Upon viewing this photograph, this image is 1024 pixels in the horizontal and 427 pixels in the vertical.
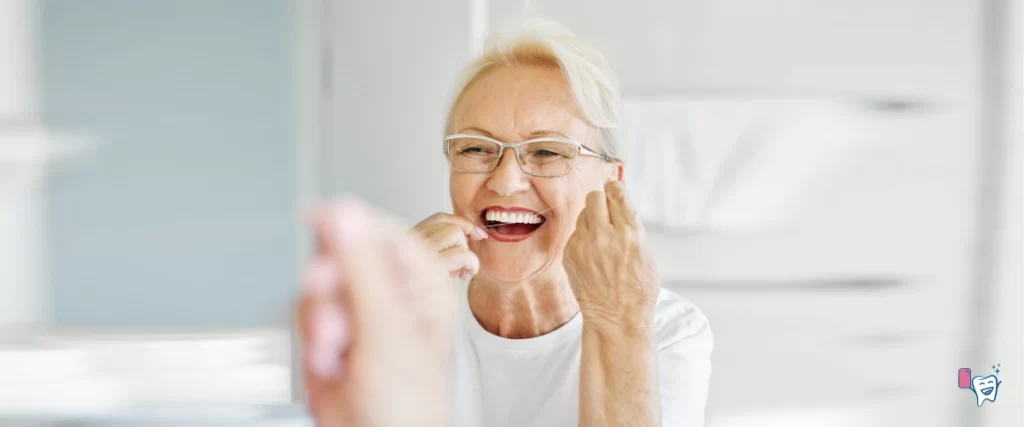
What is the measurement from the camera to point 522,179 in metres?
0.64

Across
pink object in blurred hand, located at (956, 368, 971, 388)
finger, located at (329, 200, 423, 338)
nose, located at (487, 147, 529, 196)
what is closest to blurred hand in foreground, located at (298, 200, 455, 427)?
finger, located at (329, 200, 423, 338)

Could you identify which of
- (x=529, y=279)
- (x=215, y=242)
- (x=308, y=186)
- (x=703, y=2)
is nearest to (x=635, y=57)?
(x=703, y=2)

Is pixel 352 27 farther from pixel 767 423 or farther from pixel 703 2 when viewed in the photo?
pixel 767 423

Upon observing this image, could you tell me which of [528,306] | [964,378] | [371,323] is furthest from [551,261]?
[964,378]

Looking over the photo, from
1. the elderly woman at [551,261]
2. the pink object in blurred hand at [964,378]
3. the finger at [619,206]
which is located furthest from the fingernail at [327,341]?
the pink object in blurred hand at [964,378]

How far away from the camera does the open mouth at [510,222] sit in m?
0.66

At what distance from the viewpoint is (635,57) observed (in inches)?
30.5

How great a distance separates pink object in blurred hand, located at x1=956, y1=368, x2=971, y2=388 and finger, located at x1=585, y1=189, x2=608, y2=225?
23.1 inches

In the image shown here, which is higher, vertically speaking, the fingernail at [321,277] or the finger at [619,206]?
the finger at [619,206]

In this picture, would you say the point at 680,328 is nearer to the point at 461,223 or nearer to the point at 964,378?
the point at 461,223

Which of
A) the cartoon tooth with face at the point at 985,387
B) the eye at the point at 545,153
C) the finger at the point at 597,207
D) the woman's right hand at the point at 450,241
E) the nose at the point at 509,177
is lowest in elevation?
the cartoon tooth with face at the point at 985,387

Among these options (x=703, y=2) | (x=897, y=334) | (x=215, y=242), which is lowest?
(x=897, y=334)

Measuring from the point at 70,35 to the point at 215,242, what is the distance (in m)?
0.27

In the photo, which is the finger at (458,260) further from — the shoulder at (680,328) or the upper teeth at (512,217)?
the shoulder at (680,328)
